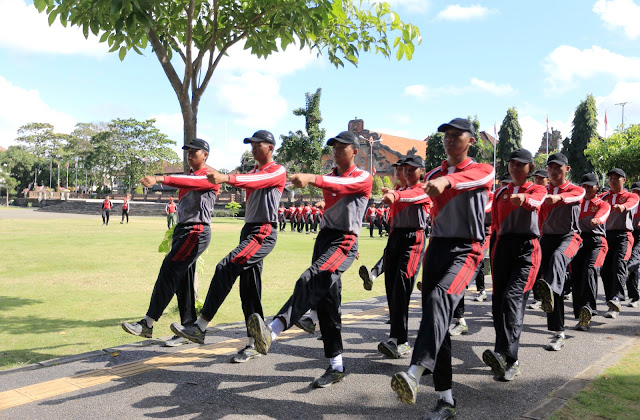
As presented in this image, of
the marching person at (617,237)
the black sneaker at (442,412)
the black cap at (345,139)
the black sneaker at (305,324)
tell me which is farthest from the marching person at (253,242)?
the marching person at (617,237)

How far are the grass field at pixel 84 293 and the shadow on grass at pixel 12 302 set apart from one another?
1 cm

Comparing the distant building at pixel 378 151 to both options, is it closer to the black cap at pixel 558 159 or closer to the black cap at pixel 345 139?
the black cap at pixel 558 159

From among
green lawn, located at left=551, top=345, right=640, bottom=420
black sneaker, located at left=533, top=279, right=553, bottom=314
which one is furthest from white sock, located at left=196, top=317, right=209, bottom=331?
black sneaker, located at left=533, top=279, right=553, bottom=314

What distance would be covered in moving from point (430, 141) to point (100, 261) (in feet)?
171

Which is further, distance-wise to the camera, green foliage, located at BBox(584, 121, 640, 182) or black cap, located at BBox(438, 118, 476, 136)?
green foliage, located at BBox(584, 121, 640, 182)

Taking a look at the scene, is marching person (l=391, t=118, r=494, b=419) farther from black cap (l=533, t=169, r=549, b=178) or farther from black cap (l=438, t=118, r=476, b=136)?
black cap (l=533, t=169, r=549, b=178)

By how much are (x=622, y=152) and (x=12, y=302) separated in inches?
1183

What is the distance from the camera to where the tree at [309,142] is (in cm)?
4641

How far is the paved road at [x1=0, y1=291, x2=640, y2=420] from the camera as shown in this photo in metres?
3.73

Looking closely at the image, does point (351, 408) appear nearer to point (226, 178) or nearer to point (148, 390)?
point (148, 390)

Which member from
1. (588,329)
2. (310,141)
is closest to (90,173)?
(310,141)

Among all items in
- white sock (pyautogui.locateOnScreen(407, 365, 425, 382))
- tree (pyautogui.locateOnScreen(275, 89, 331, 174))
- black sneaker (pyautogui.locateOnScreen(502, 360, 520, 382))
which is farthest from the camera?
tree (pyautogui.locateOnScreen(275, 89, 331, 174))

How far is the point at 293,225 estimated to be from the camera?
35594 mm

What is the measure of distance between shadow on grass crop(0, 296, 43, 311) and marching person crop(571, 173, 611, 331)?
26.7 feet
